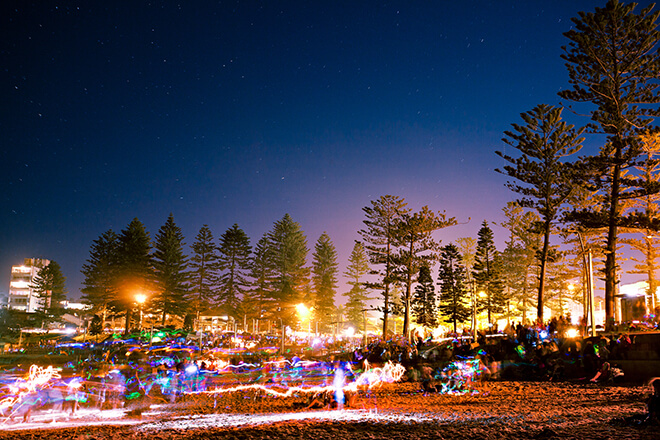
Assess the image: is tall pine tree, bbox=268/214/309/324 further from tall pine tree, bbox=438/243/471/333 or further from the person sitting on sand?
the person sitting on sand

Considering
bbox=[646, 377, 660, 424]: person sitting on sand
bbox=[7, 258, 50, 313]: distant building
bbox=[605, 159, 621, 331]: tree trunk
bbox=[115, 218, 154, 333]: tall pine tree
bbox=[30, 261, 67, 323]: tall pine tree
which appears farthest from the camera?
bbox=[7, 258, 50, 313]: distant building

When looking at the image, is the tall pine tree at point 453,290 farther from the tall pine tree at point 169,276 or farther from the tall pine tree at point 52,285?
the tall pine tree at point 52,285

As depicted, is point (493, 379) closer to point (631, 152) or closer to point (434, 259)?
point (631, 152)

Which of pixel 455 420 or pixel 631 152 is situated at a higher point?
pixel 631 152

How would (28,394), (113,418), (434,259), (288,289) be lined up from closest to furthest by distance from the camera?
(113,418), (28,394), (434,259), (288,289)

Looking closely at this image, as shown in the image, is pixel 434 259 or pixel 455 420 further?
pixel 434 259

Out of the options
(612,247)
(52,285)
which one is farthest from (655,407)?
(52,285)

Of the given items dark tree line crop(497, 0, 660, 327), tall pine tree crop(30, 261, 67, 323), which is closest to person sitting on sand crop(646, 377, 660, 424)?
dark tree line crop(497, 0, 660, 327)

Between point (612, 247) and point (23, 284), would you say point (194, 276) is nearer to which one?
point (612, 247)

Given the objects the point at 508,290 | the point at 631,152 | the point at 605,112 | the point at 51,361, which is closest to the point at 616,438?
the point at 631,152

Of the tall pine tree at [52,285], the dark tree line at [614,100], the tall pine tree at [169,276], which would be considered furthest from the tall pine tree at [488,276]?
the tall pine tree at [52,285]

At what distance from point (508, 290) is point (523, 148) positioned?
27.1 meters

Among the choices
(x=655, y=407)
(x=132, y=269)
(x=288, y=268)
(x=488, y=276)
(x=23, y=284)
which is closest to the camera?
(x=655, y=407)

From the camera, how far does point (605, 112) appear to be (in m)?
24.7
